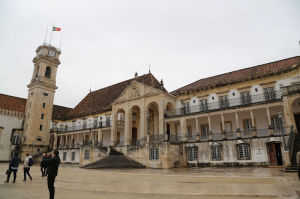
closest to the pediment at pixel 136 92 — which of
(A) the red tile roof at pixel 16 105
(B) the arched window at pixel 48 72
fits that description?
(B) the arched window at pixel 48 72

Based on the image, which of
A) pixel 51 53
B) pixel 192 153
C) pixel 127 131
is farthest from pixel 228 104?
pixel 51 53

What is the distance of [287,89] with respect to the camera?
17641 mm

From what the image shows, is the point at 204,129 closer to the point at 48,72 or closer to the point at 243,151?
the point at 243,151

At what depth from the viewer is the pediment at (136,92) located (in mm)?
25578

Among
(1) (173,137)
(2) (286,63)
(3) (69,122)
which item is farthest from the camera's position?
(3) (69,122)

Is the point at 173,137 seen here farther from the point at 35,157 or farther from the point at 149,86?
the point at 35,157

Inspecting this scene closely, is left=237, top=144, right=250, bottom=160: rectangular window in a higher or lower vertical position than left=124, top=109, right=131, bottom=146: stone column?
lower

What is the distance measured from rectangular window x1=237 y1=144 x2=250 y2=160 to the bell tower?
1300 inches

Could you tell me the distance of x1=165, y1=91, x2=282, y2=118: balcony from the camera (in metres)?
20.2

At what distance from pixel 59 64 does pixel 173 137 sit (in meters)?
30.6

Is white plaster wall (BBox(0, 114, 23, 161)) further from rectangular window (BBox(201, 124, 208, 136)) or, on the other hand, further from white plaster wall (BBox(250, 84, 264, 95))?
white plaster wall (BBox(250, 84, 264, 95))

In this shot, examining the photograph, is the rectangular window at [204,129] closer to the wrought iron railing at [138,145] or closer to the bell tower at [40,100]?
the wrought iron railing at [138,145]

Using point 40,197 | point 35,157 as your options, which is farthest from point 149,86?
point 35,157

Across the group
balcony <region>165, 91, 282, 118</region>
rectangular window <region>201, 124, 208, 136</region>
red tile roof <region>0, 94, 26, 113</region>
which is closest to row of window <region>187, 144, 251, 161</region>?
rectangular window <region>201, 124, 208, 136</region>
